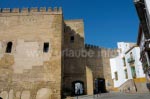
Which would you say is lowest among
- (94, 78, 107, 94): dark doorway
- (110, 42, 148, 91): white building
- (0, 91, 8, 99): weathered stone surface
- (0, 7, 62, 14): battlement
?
(0, 91, 8, 99): weathered stone surface

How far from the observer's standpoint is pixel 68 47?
1623 cm

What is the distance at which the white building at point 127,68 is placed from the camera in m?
15.1

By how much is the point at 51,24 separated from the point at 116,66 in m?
9.73

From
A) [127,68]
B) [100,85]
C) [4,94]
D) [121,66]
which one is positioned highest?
[121,66]

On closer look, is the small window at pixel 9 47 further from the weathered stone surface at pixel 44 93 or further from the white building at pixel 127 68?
the white building at pixel 127 68

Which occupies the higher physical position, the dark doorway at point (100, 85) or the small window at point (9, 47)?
the small window at point (9, 47)

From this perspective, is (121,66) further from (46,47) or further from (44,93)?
(44,93)

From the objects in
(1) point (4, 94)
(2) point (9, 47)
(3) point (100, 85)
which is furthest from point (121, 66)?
(1) point (4, 94)

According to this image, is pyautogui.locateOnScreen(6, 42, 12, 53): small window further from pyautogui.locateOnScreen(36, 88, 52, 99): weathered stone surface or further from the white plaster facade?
the white plaster facade

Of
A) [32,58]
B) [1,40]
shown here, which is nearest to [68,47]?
[32,58]

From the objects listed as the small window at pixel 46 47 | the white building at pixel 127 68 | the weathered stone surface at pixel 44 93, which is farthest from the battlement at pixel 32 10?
the white building at pixel 127 68

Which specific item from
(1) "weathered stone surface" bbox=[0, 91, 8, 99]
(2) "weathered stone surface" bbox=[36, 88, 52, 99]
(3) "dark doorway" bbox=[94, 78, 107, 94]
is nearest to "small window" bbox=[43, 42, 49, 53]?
(2) "weathered stone surface" bbox=[36, 88, 52, 99]

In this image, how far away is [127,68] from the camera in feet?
57.3

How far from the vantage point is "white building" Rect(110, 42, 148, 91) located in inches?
593
